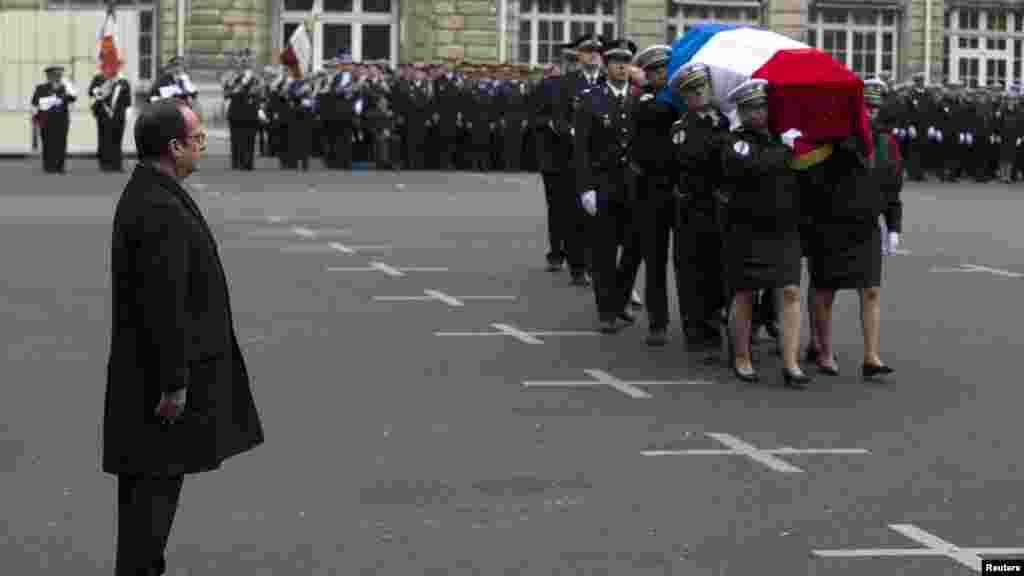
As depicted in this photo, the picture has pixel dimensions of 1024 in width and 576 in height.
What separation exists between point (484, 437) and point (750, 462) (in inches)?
50.3

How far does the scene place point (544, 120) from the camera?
18328 mm

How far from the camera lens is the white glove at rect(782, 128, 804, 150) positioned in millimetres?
12586

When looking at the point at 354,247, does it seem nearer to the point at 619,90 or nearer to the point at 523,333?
the point at 619,90

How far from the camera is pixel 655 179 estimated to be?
1434 centimetres

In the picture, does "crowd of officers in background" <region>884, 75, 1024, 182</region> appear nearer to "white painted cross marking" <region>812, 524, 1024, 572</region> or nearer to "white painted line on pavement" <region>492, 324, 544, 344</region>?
"white painted line on pavement" <region>492, 324, 544, 344</region>

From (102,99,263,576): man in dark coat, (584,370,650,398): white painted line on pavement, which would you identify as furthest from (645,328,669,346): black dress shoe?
(102,99,263,576): man in dark coat

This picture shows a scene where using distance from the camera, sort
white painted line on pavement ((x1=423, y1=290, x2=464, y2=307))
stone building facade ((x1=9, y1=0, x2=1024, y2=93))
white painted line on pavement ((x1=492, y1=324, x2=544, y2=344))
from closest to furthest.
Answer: white painted line on pavement ((x1=492, y1=324, x2=544, y2=344)) < white painted line on pavement ((x1=423, y1=290, x2=464, y2=307)) < stone building facade ((x1=9, y1=0, x2=1024, y2=93))

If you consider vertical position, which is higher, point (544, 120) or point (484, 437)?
point (544, 120)

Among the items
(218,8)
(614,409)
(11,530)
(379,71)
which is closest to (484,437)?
(614,409)

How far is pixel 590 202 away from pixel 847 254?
2.42 meters

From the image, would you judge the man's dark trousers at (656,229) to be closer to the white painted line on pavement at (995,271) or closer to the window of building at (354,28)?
the white painted line on pavement at (995,271)

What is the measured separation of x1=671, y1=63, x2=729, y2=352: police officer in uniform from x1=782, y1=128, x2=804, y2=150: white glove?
1.41 ft

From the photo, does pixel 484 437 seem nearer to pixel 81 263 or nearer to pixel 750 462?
A: pixel 750 462

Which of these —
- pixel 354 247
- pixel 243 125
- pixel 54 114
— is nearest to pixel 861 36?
pixel 243 125
